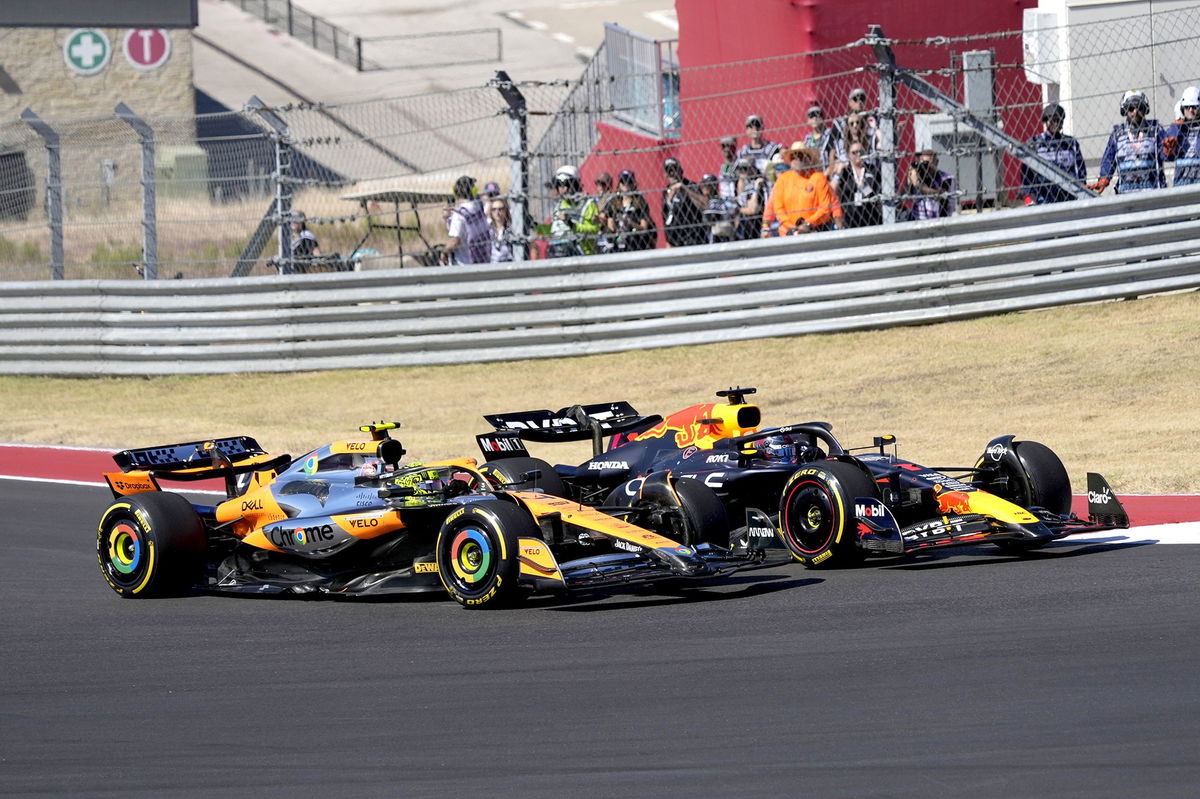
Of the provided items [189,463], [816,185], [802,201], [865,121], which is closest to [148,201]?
[802,201]

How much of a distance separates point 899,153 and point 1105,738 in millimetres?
10637

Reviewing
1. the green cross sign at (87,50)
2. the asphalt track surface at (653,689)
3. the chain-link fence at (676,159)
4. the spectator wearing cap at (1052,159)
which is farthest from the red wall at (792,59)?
the green cross sign at (87,50)

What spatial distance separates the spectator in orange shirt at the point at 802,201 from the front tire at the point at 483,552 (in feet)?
27.0

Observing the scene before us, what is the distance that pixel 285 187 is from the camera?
17328mm

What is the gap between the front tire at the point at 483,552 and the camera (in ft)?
26.3

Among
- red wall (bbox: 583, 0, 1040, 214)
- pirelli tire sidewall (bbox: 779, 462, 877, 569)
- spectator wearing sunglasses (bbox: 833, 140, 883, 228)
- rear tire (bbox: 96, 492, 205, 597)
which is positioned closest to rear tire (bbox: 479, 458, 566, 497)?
pirelli tire sidewall (bbox: 779, 462, 877, 569)

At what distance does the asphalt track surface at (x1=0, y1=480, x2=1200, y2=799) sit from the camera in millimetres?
5363

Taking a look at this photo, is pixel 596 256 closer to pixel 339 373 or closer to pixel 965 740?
pixel 339 373

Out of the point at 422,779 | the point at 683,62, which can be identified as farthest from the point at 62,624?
the point at 683,62

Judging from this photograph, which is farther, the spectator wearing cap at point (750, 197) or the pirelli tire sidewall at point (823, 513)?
the spectator wearing cap at point (750, 197)

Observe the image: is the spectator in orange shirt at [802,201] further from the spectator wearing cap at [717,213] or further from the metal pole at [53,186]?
the metal pole at [53,186]

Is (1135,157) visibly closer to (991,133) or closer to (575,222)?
(991,133)

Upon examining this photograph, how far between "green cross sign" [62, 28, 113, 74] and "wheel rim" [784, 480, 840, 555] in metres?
37.5

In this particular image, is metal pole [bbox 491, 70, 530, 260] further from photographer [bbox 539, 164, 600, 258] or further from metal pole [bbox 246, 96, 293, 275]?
metal pole [bbox 246, 96, 293, 275]
